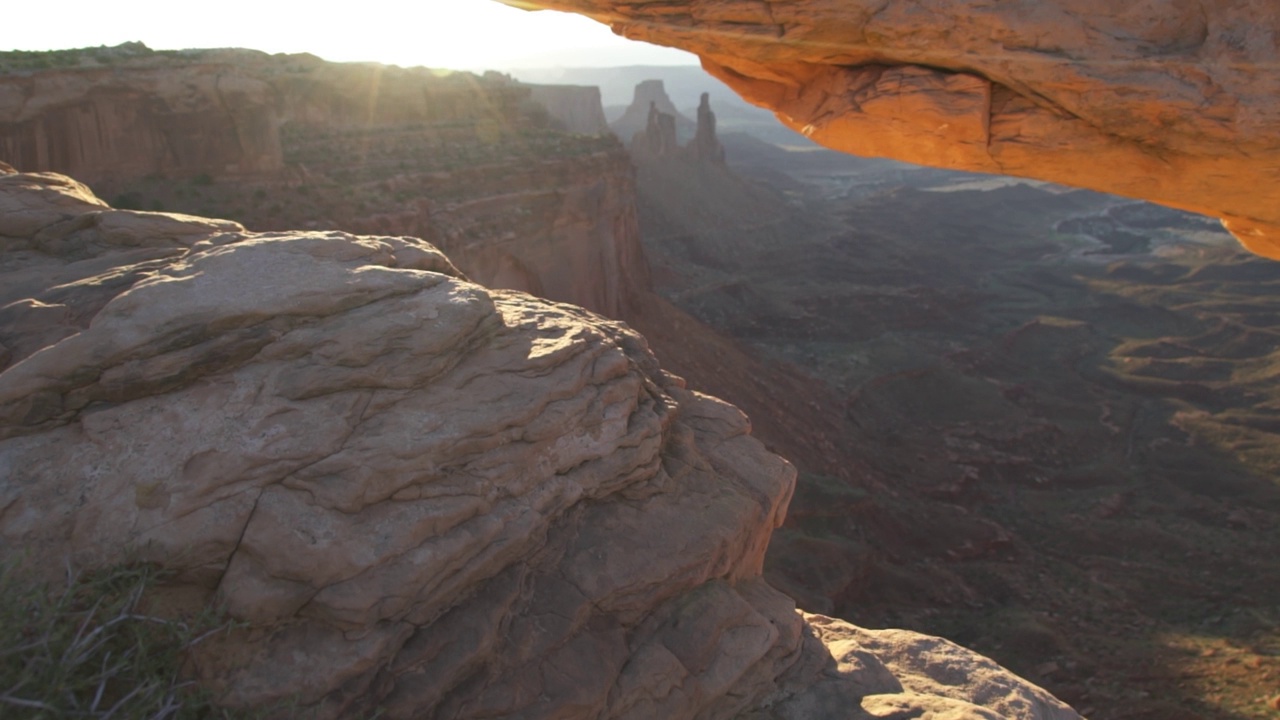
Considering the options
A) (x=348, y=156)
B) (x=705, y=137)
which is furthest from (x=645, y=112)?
(x=348, y=156)

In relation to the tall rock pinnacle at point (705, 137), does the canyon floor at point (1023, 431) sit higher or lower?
lower

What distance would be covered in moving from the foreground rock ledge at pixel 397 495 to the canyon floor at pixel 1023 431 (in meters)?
10.2

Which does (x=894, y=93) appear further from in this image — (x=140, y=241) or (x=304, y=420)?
(x=140, y=241)

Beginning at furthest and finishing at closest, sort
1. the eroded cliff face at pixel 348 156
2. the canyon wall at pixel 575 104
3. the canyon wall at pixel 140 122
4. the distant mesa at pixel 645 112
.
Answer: the distant mesa at pixel 645 112
the canyon wall at pixel 575 104
the eroded cliff face at pixel 348 156
the canyon wall at pixel 140 122

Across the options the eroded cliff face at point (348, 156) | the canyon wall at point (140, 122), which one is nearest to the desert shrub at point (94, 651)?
the canyon wall at point (140, 122)

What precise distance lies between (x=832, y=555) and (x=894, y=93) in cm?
1201

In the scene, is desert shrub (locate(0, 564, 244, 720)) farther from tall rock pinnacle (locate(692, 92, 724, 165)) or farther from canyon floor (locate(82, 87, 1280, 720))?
tall rock pinnacle (locate(692, 92, 724, 165))

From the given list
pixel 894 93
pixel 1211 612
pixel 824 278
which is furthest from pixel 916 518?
pixel 824 278

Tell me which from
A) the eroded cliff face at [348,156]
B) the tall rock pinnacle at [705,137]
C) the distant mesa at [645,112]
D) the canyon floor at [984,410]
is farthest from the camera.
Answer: the distant mesa at [645,112]

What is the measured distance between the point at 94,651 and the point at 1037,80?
8012 mm

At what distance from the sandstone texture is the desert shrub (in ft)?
21.4

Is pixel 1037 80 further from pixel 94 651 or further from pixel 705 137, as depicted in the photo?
pixel 705 137

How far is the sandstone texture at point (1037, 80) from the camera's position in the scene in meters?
7.53

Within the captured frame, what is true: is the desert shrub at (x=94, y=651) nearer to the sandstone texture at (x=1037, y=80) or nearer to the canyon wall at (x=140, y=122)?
the sandstone texture at (x=1037, y=80)
